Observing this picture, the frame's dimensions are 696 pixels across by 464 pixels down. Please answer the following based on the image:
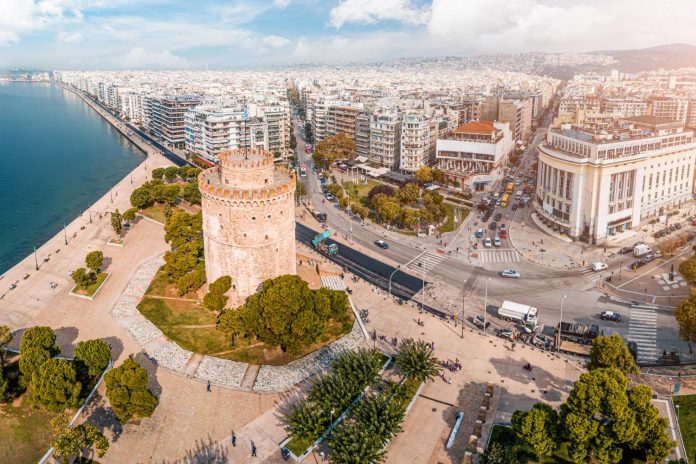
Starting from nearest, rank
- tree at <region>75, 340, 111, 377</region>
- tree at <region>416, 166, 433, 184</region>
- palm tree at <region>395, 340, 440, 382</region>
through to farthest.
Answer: tree at <region>75, 340, 111, 377</region>, palm tree at <region>395, 340, 440, 382</region>, tree at <region>416, 166, 433, 184</region>

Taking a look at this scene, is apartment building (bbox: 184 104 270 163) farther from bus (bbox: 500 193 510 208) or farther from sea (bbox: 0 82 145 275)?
bus (bbox: 500 193 510 208)

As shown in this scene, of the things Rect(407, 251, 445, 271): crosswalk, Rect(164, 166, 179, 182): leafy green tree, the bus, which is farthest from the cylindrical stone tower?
Rect(164, 166, 179, 182): leafy green tree

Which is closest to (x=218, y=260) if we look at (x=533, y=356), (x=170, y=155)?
(x=533, y=356)

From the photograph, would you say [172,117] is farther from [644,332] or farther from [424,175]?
[644,332]

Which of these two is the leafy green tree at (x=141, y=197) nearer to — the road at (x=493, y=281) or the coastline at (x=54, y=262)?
the coastline at (x=54, y=262)

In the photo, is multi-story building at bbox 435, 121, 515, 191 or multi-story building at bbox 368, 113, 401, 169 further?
multi-story building at bbox 368, 113, 401, 169

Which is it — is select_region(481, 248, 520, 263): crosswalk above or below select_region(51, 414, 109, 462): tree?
above
